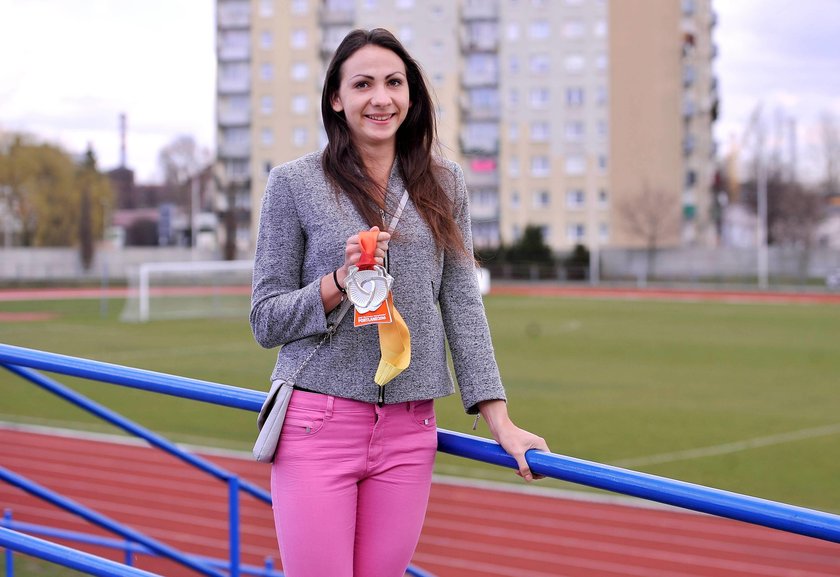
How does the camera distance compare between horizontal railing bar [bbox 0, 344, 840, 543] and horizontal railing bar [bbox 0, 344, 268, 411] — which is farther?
horizontal railing bar [bbox 0, 344, 268, 411]

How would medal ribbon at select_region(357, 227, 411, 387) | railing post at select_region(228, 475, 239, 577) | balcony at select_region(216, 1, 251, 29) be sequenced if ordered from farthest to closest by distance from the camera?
balcony at select_region(216, 1, 251, 29) < railing post at select_region(228, 475, 239, 577) < medal ribbon at select_region(357, 227, 411, 387)

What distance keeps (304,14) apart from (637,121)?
68.8ft

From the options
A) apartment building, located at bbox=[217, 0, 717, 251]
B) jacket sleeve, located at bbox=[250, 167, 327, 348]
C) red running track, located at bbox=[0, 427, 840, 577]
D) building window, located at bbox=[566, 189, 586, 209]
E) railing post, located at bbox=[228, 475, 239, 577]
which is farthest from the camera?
building window, located at bbox=[566, 189, 586, 209]

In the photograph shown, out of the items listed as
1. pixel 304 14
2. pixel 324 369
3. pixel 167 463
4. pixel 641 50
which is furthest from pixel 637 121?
pixel 324 369

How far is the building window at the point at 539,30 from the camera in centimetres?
6266

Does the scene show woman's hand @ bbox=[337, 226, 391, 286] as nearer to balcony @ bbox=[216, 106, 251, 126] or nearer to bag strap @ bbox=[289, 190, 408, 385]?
bag strap @ bbox=[289, 190, 408, 385]

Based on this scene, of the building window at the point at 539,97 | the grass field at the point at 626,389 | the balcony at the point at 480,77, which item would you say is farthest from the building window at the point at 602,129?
the grass field at the point at 626,389

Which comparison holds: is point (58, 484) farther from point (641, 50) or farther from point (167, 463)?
point (641, 50)

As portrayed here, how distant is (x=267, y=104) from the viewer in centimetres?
6612

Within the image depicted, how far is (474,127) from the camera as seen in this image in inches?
2574

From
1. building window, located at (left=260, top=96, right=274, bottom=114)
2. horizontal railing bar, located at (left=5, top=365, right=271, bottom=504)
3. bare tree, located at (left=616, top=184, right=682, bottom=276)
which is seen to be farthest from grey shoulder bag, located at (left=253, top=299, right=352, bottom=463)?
building window, located at (left=260, top=96, right=274, bottom=114)

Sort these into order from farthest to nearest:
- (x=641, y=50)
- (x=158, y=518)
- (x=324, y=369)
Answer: (x=641, y=50) → (x=158, y=518) → (x=324, y=369)

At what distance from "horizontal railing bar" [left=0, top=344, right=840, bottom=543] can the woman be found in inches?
2.6

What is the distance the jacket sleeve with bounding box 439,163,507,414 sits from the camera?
2199 mm
